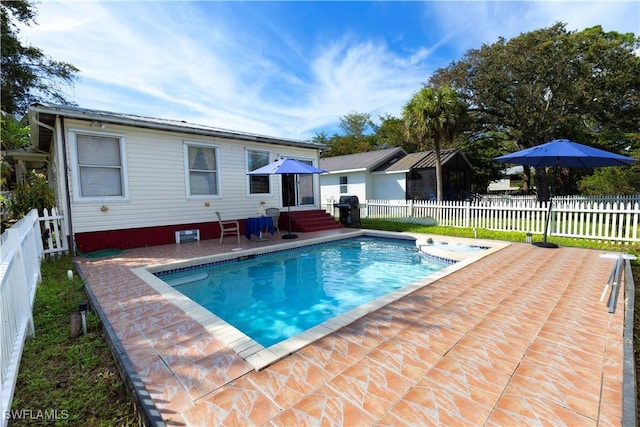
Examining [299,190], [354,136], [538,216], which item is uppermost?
[354,136]

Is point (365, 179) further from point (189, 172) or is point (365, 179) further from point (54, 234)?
point (54, 234)

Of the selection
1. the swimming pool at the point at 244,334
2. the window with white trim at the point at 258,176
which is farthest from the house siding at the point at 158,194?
the swimming pool at the point at 244,334

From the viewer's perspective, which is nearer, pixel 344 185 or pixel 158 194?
pixel 158 194

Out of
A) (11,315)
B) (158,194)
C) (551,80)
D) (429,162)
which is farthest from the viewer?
(429,162)

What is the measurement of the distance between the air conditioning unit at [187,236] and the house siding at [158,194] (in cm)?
21

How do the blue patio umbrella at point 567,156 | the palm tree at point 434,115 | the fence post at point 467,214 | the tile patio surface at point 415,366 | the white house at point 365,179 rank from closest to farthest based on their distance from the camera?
the tile patio surface at point 415,366 < the blue patio umbrella at point 567,156 < the fence post at point 467,214 < the palm tree at point 434,115 < the white house at point 365,179

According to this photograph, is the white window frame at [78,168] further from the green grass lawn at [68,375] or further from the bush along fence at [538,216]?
the bush along fence at [538,216]

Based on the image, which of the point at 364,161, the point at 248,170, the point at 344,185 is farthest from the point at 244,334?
the point at 364,161

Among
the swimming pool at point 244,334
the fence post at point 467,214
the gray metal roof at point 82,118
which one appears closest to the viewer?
the swimming pool at point 244,334

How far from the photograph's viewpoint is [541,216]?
10.4m

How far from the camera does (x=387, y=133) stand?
36.0 meters

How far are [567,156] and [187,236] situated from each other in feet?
33.5

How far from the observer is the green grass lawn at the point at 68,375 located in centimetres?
210

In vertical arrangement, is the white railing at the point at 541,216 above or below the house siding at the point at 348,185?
below
